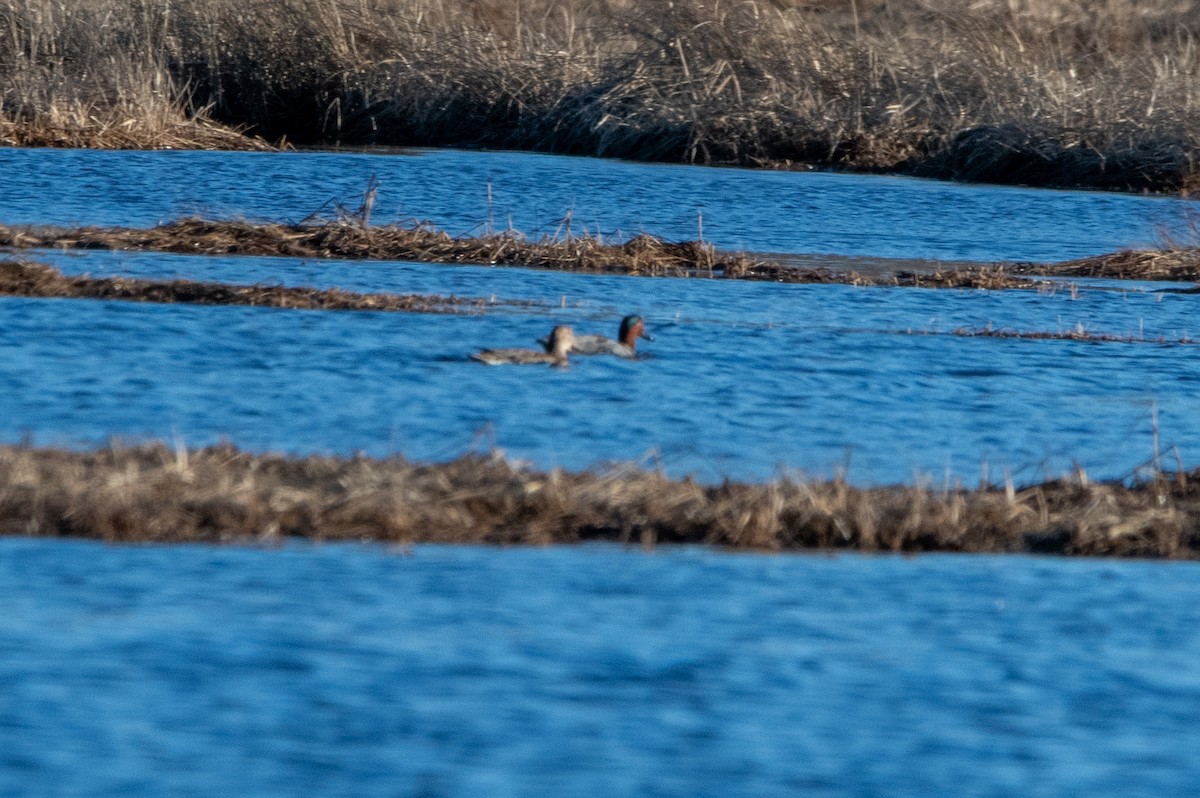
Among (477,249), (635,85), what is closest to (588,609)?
(477,249)

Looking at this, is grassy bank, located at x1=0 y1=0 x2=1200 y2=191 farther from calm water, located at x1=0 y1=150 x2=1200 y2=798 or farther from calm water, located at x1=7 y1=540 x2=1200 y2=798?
calm water, located at x1=7 y1=540 x2=1200 y2=798

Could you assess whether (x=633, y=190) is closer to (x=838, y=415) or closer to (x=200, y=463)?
(x=838, y=415)

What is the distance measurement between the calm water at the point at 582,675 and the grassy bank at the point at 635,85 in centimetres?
1893

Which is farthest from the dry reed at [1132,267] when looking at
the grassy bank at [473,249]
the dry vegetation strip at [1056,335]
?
the dry vegetation strip at [1056,335]

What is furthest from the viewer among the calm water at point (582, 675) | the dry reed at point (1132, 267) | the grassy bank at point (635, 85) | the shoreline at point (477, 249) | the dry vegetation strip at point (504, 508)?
the grassy bank at point (635, 85)

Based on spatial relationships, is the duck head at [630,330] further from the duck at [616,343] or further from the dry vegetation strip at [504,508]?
the dry vegetation strip at [504,508]

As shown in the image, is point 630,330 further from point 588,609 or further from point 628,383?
point 588,609

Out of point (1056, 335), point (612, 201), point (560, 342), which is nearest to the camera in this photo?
point (560, 342)

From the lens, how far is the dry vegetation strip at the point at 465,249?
1695 centimetres

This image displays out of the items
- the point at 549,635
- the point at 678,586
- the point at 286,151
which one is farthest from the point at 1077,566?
the point at 286,151

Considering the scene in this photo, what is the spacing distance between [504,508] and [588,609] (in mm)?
1115

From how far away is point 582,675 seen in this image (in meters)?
6.17

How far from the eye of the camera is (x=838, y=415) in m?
11.1

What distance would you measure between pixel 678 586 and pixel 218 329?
20.6 ft
